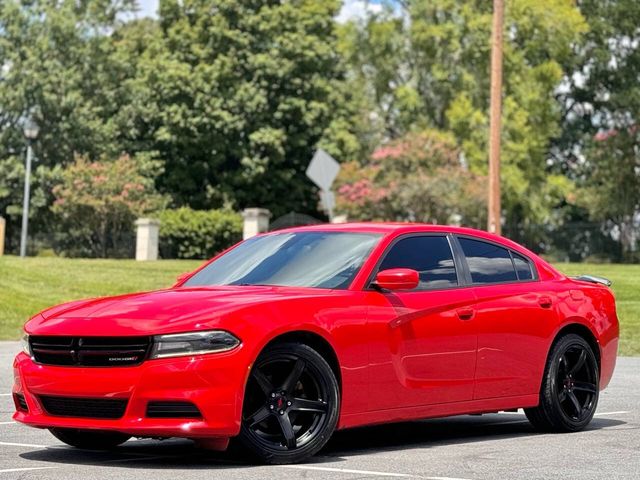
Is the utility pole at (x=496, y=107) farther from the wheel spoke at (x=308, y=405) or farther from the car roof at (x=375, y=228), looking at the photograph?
the wheel spoke at (x=308, y=405)

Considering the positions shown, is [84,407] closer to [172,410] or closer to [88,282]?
[172,410]

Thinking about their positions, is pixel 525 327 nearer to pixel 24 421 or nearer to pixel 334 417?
pixel 334 417

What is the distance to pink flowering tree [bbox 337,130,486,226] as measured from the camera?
2287 inches

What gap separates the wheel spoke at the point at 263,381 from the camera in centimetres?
824

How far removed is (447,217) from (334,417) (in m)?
51.6

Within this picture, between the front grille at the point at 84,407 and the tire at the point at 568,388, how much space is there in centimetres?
368

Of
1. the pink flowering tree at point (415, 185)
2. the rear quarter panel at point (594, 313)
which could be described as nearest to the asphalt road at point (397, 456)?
the rear quarter panel at point (594, 313)

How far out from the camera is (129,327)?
812 centimetres

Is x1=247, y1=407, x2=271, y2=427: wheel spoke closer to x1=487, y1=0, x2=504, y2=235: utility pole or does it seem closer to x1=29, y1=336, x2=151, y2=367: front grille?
x1=29, y1=336, x2=151, y2=367: front grille

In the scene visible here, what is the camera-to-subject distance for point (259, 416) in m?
8.24

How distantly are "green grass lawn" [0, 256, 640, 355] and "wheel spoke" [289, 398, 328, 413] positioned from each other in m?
15.3

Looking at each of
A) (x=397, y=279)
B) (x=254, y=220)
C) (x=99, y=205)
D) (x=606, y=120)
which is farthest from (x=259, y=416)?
(x=606, y=120)

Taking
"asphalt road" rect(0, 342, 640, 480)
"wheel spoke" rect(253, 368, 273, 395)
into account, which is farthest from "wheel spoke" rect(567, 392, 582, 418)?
"wheel spoke" rect(253, 368, 273, 395)

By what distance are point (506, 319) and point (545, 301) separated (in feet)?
1.82
